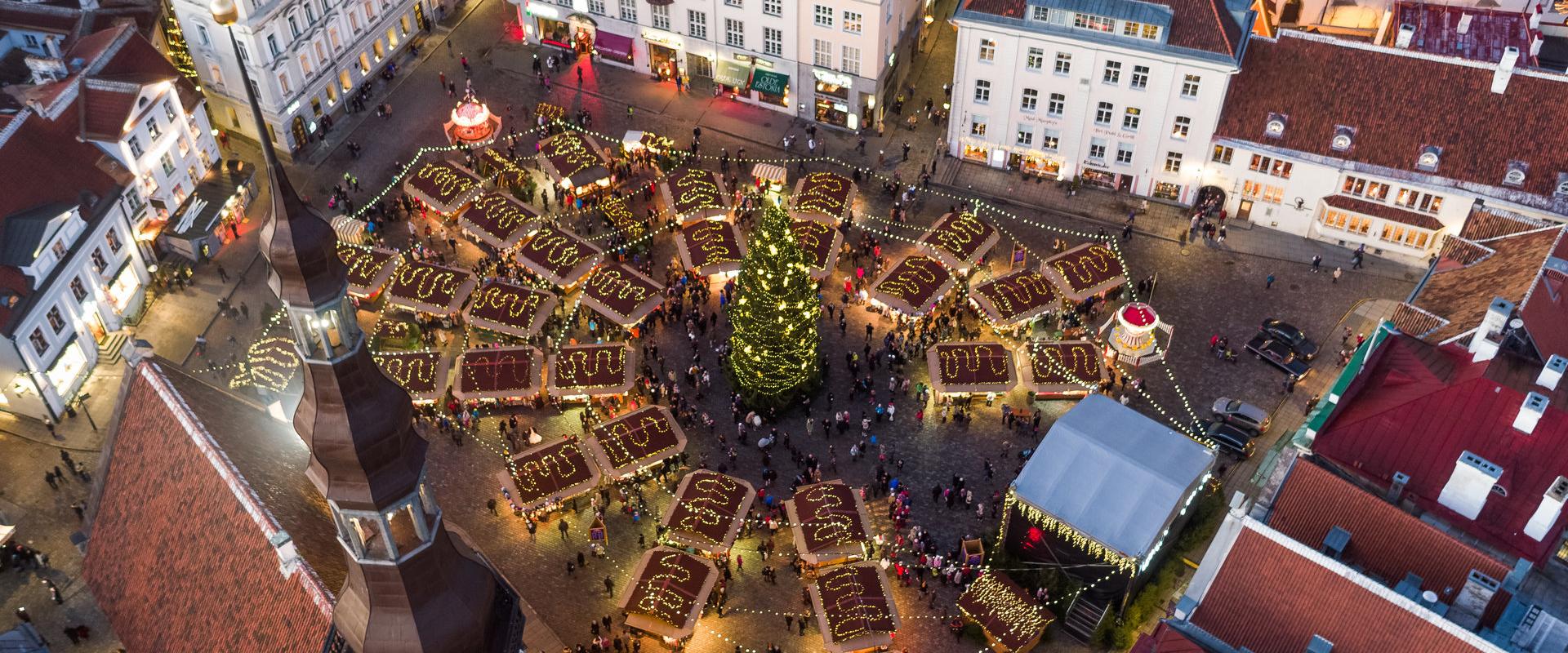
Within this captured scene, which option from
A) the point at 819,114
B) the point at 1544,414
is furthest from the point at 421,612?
the point at 819,114

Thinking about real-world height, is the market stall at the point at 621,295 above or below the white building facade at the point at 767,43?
below

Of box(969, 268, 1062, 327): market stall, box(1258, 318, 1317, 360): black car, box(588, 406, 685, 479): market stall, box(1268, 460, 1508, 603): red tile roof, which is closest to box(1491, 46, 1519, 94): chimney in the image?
box(1258, 318, 1317, 360): black car

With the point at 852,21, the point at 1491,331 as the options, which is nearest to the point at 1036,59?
the point at 852,21

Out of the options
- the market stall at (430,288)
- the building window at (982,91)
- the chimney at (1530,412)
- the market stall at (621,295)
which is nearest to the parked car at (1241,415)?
the chimney at (1530,412)

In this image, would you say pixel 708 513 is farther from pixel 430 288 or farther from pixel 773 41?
pixel 773 41

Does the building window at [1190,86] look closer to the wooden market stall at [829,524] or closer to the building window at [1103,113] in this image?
the building window at [1103,113]

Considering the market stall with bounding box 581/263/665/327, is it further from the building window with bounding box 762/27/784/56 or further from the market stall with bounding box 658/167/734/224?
the building window with bounding box 762/27/784/56

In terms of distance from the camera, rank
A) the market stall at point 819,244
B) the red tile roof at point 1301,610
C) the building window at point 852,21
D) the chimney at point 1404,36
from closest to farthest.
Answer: the red tile roof at point 1301,610
the market stall at point 819,244
the chimney at point 1404,36
the building window at point 852,21
